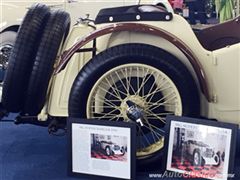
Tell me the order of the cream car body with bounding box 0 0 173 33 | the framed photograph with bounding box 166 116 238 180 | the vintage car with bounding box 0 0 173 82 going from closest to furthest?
the framed photograph with bounding box 166 116 238 180 < the vintage car with bounding box 0 0 173 82 < the cream car body with bounding box 0 0 173 33

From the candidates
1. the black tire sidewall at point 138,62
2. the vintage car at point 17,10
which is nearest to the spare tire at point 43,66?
the black tire sidewall at point 138,62

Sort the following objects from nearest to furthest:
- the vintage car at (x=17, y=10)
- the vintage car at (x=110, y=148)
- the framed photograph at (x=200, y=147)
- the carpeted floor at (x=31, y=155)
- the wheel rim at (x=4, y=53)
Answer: the framed photograph at (x=200, y=147) < the vintage car at (x=110, y=148) < the carpeted floor at (x=31, y=155) < the wheel rim at (x=4, y=53) < the vintage car at (x=17, y=10)

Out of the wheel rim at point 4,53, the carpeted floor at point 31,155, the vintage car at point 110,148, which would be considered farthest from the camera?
the wheel rim at point 4,53

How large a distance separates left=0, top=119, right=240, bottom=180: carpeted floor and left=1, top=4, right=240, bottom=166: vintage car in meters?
0.32

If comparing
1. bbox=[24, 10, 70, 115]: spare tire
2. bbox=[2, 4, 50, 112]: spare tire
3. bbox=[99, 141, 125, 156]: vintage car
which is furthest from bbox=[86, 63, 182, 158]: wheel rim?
bbox=[2, 4, 50, 112]: spare tire

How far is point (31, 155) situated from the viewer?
2.48 m

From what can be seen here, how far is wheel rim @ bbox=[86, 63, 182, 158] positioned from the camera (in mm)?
2047

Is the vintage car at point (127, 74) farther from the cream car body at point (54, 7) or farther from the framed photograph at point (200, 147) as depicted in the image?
the cream car body at point (54, 7)

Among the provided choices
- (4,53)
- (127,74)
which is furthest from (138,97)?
(4,53)

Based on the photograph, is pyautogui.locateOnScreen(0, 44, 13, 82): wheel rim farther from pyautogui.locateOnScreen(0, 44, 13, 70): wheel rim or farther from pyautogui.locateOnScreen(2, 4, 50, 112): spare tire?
pyautogui.locateOnScreen(2, 4, 50, 112): spare tire

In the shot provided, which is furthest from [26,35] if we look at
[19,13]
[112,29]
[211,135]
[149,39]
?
[19,13]

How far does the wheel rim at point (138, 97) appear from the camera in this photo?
2047 mm

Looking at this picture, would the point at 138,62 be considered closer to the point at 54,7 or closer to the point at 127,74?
the point at 127,74

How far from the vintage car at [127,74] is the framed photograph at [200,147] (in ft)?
0.31
